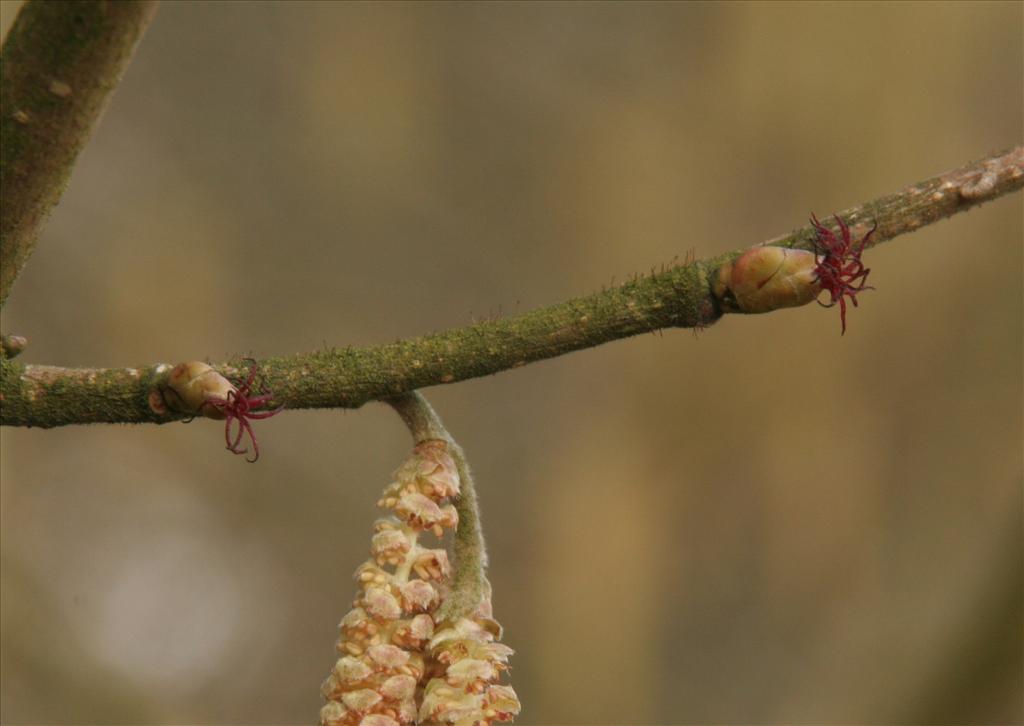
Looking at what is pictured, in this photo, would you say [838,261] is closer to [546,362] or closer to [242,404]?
[242,404]

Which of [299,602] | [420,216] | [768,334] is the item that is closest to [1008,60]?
[768,334]

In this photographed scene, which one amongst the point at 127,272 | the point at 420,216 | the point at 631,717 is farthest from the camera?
the point at 631,717

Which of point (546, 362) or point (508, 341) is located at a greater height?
point (546, 362)

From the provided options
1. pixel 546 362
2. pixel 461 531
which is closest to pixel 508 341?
pixel 461 531

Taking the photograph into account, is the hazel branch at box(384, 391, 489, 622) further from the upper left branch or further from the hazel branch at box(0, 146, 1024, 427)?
the upper left branch

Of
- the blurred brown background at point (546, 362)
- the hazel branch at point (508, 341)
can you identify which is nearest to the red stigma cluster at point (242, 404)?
the hazel branch at point (508, 341)

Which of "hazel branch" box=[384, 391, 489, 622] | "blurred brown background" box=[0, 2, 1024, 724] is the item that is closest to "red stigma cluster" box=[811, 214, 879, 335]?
"hazel branch" box=[384, 391, 489, 622]

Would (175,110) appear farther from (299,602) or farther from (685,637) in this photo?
(685,637)
